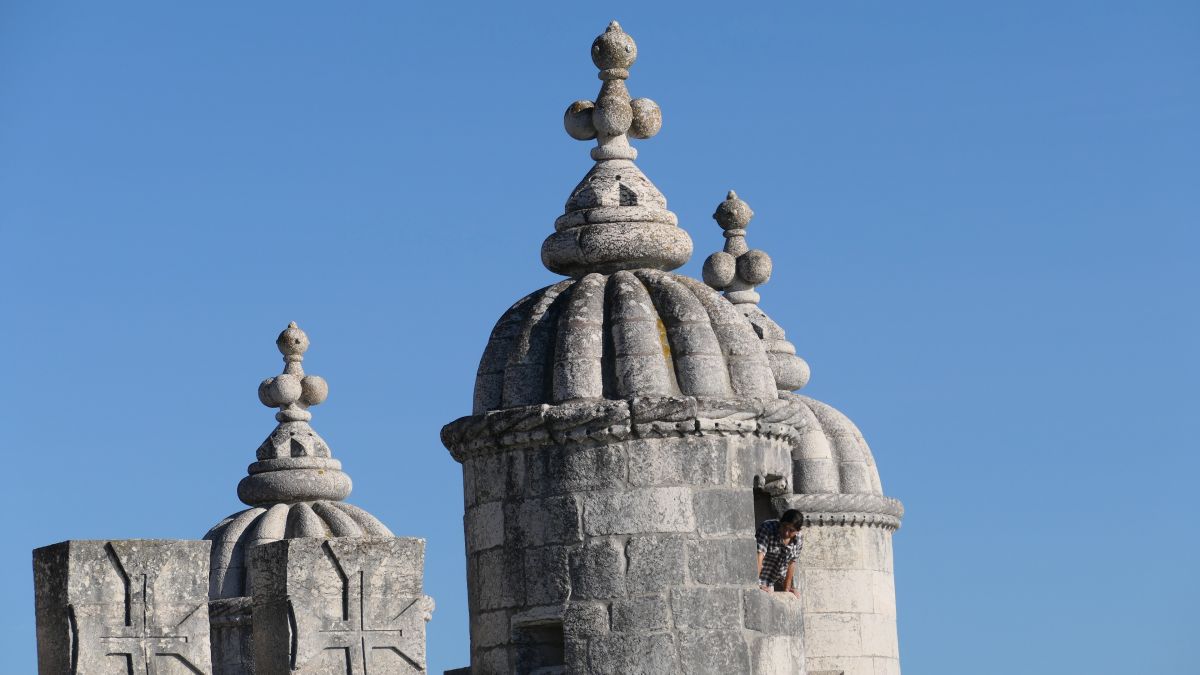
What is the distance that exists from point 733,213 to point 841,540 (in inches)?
119

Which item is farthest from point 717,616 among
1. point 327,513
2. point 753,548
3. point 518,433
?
point 327,513

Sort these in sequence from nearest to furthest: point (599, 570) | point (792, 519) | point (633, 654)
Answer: point (633, 654)
point (599, 570)
point (792, 519)

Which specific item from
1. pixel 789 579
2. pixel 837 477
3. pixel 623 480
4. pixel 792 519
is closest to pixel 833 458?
pixel 837 477

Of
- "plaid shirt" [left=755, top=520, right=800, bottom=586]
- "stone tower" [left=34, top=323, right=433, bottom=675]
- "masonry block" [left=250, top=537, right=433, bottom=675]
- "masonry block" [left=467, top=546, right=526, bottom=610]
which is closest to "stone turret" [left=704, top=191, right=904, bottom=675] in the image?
"plaid shirt" [left=755, top=520, right=800, bottom=586]

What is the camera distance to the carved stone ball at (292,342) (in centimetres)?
2198

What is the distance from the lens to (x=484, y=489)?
14.3m

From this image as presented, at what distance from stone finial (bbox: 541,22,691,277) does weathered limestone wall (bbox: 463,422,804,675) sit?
1383mm

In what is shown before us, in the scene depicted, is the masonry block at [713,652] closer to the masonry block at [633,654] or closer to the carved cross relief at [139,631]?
the masonry block at [633,654]

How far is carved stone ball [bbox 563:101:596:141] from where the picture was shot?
51.0 ft

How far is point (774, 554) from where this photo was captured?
15219mm

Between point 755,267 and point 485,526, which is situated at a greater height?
point 755,267

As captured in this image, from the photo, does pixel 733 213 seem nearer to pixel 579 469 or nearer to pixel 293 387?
pixel 293 387

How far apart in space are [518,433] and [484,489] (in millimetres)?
453

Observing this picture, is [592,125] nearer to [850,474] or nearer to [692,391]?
[692,391]
